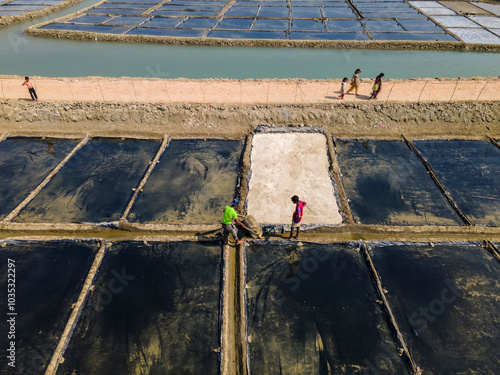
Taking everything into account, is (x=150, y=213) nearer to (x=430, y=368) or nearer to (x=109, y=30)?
(x=430, y=368)

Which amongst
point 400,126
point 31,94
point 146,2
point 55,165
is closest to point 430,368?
point 400,126

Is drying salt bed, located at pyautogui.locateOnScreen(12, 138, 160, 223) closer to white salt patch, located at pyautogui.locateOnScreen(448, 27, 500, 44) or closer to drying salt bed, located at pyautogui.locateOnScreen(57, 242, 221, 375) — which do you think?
drying salt bed, located at pyautogui.locateOnScreen(57, 242, 221, 375)

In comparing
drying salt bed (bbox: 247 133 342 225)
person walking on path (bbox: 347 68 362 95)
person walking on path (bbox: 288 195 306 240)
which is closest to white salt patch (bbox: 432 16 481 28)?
person walking on path (bbox: 347 68 362 95)

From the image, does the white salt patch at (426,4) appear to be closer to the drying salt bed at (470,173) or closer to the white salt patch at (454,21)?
the white salt patch at (454,21)

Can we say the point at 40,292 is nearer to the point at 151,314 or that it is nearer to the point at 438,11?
the point at 151,314

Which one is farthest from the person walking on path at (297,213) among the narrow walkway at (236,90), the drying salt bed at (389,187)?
the narrow walkway at (236,90)

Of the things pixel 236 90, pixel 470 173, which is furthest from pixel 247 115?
pixel 470 173
